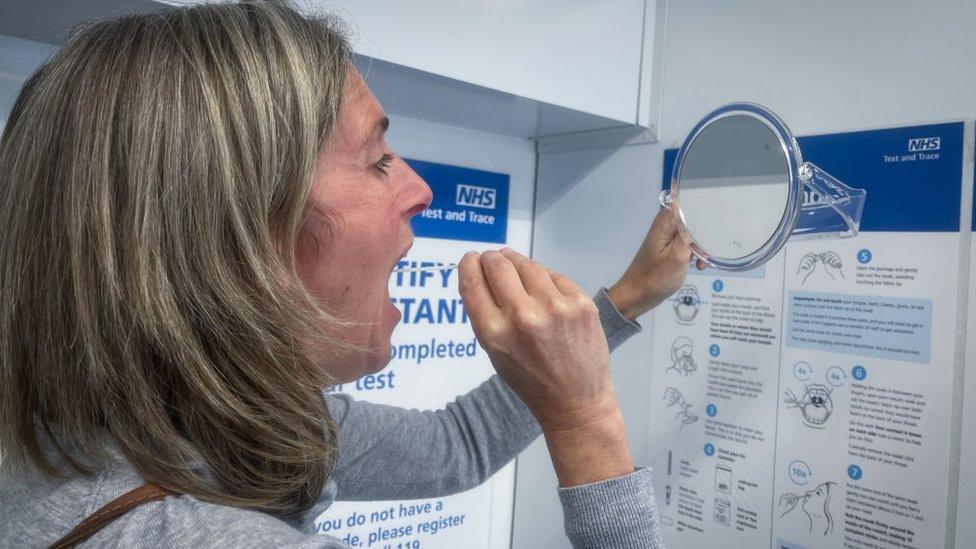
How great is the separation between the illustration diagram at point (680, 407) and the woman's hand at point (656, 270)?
169 mm

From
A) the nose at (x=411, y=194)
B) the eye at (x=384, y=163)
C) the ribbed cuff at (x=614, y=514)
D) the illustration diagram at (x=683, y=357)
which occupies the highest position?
the eye at (x=384, y=163)

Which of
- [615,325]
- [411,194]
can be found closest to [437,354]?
[615,325]

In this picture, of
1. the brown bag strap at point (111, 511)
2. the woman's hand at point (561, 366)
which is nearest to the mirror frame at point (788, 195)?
the woman's hand at point (561, 366)

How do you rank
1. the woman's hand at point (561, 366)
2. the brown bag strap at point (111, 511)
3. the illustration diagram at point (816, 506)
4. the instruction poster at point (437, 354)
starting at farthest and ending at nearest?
the instruction poster at point (437, 354)
the illustration diagram at point (816, 506)
the woman's hand at point (561, 366)
the brown bag strap at point (111, 511)

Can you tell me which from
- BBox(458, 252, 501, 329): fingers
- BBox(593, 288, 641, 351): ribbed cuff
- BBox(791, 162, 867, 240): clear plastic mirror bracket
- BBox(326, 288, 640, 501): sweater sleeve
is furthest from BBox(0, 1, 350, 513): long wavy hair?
BBox(791, 162, 867, 240): clear plastic mirror bracket

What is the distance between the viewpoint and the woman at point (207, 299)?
0.43m

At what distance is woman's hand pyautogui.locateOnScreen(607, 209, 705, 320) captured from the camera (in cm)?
77

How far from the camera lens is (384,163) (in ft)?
1.95

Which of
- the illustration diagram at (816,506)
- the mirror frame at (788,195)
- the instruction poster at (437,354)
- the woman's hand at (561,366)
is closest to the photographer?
the woman's hand at (561,366)

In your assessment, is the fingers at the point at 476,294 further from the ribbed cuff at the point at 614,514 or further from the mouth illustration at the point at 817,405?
the mouth illustration at the point at 817,405

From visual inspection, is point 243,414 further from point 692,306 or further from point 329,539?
point 692,306

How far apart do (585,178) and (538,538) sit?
1.88ft

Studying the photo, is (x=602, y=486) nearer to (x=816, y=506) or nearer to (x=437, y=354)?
(x=816, y=506)

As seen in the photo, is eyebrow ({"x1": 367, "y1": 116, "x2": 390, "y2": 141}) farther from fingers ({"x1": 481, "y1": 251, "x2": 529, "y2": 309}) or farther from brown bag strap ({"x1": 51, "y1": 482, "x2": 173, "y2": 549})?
brown bag strap ({"x1": 51, "y1": 482, "x2": 173, "y2": 549})
